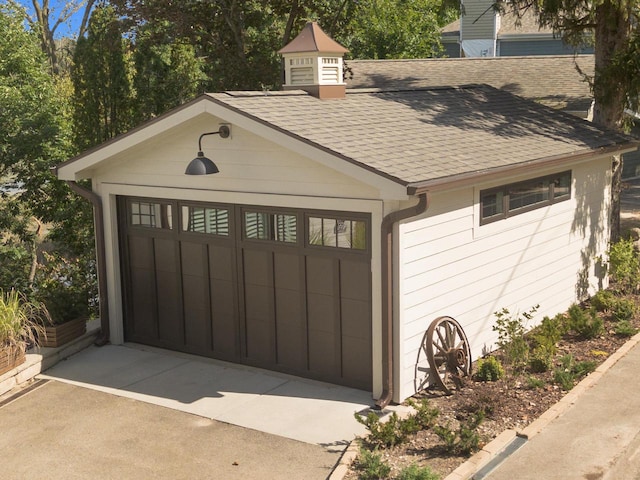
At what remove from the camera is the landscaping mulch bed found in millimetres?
7492

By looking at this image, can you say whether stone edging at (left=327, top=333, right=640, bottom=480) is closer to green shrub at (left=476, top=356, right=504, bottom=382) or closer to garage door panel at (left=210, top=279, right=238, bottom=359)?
green shrub at (left=476, top=356, right=504, bottom=382)

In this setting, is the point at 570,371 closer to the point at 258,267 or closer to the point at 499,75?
the point at 258,267

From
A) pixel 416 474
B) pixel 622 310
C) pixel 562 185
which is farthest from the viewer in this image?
pixel 622 310

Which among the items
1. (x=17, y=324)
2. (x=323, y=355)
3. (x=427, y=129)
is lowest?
A: (x=323, y=355)

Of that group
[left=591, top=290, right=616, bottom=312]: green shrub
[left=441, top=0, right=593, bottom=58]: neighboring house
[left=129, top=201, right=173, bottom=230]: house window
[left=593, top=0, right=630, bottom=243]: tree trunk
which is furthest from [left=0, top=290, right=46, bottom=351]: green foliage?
[left=441, top=0, right=593, bottom=58]: neighboring house

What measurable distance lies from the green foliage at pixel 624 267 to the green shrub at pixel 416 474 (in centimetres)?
722

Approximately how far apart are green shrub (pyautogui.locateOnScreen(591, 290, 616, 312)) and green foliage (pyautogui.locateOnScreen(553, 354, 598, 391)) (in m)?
2.44

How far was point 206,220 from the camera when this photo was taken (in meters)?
10.4

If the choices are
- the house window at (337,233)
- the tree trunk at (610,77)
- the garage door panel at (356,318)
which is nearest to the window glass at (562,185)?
the tree trunk at (610,77)

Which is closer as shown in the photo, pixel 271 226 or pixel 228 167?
pixel 271 226

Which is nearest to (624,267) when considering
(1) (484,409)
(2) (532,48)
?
(1) (484,409)

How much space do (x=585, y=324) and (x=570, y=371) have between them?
1.60m

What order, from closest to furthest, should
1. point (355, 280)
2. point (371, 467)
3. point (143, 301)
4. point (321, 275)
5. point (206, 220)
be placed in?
point (371, 467) < point (355, 280) < point (321, 275) < point (206, 220) < point (143, 301)

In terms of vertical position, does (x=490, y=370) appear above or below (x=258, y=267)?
below
